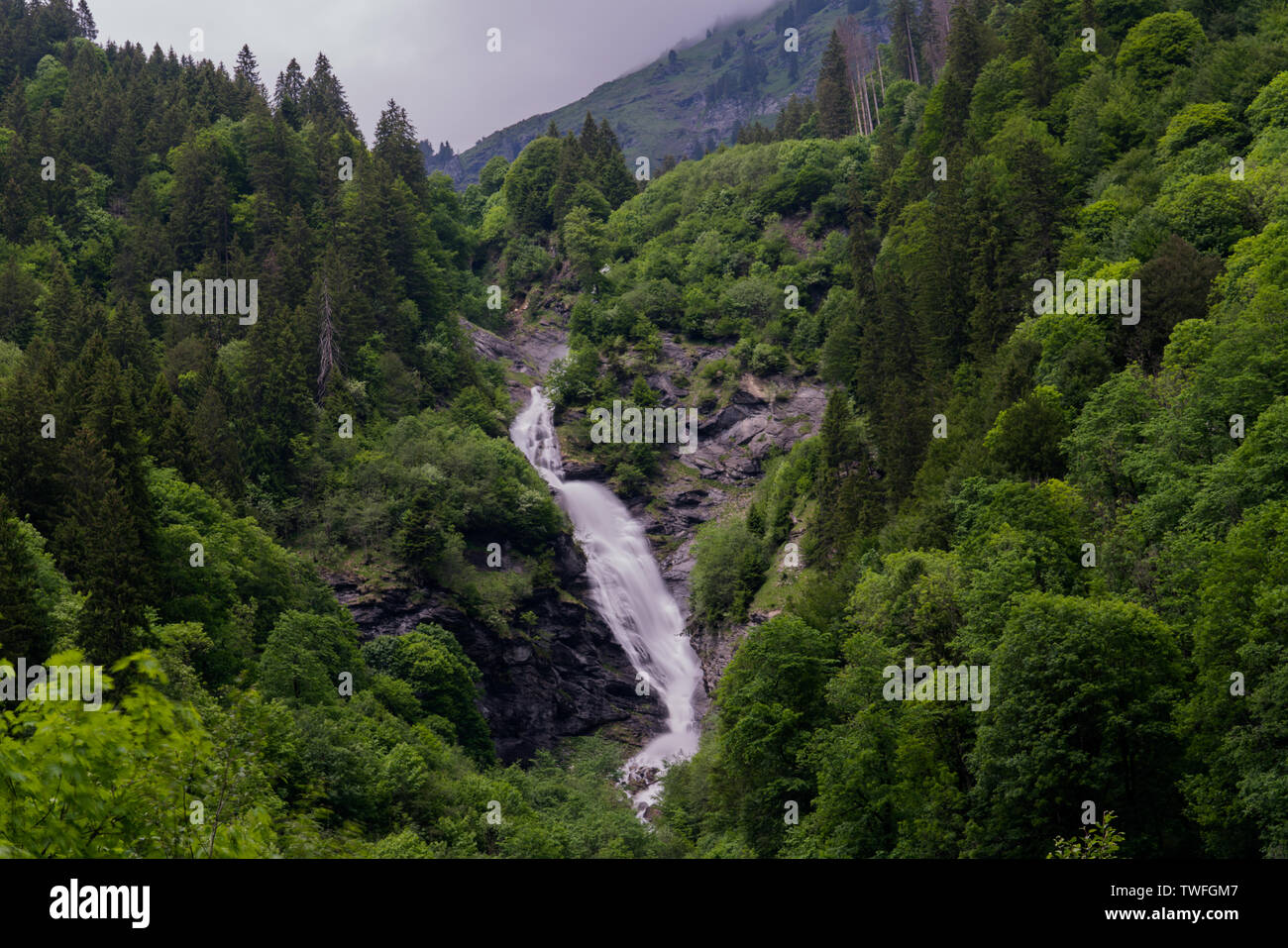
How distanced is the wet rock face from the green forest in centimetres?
128

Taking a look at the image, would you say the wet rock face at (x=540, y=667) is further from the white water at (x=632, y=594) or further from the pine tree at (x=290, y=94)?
the pine tree at (x=290, y=94)

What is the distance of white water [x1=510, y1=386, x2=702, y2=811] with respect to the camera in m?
84.2

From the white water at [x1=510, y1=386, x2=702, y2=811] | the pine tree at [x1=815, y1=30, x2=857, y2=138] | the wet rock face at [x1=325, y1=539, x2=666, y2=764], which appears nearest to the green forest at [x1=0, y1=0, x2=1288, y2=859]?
the wet rock face at [x1=325, y1=539, x2=666, y2=764]

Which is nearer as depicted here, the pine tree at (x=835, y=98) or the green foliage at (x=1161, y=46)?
the green foliage at (x=1161, y=46)

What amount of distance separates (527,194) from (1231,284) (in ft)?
363

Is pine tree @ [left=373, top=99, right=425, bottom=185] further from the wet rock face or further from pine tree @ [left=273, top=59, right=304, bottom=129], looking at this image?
the wet rock face

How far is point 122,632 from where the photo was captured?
171 ft

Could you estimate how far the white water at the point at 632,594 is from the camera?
84250mm

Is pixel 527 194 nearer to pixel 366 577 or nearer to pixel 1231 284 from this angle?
pixel 366 577

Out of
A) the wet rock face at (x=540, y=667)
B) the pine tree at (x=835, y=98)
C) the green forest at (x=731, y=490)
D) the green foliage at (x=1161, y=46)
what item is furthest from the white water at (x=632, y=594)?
the pine tree at (x=835, y=98)

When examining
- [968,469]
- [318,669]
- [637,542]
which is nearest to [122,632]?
[318,669]

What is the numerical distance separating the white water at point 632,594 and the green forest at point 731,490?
9.06 feet

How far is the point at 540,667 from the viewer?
85188 mm

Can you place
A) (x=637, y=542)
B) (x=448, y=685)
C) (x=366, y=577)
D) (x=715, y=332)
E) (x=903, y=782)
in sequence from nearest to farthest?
(x=903, y=782), (x=448, y=685), (x=366, y=577), (x=637, y=542), (x=715, y=332)
